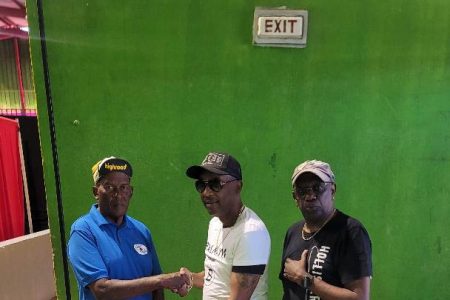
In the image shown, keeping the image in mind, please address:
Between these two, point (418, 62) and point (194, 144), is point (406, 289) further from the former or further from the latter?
point (194, 144)

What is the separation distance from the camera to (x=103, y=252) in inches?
71.1

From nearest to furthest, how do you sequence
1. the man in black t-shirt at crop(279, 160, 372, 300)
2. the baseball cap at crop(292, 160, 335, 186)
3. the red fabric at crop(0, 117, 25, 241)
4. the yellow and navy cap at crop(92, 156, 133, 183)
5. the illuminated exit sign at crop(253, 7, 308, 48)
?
the man in black t-shirt at crop(279, 160, 372, 300) < the baseball cap at crop(292, 160, 335, 186) < the yellow and navy cap at crop(92, 156, 133, 183) < the illuminated exit sign at crop(253, 7, 308, 48) < the red fabric at crop(0, 117, 25, 241)

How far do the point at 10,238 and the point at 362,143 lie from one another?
13.0 ft

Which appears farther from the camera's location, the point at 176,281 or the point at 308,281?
the point at 176,281

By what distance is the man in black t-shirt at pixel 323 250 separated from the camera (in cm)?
156

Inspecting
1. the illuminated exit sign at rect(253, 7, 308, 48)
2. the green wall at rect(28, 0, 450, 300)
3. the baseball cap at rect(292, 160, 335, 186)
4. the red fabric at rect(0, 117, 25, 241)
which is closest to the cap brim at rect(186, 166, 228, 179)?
the baseball cap at rect(292, 160, 335, 186)

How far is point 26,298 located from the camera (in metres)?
4.21

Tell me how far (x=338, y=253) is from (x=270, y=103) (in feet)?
3.96

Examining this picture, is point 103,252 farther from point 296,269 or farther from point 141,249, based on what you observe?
point 296,269

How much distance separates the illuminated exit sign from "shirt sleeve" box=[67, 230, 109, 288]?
164 centimetres

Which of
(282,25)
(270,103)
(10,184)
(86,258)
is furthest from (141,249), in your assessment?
(10,184)

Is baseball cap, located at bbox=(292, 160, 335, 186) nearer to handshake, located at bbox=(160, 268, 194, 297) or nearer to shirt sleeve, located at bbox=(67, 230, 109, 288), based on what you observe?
handshake, located at bbox=(160, 268, 194, 297)

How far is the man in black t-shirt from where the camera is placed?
1563mm

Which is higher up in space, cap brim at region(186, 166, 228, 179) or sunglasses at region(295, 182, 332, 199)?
cap brim at region(186, 166, 228, 179)
